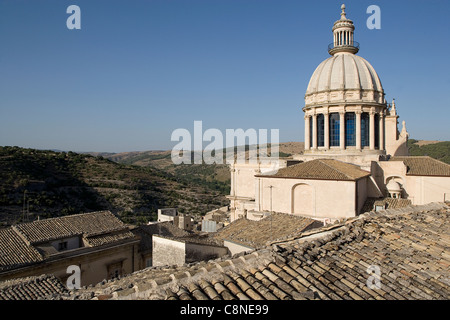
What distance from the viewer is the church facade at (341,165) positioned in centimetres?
1852

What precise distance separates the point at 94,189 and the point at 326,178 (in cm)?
3417

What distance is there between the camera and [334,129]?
25547 mm

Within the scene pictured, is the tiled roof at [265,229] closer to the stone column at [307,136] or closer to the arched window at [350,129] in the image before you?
the arched window at [350,129]

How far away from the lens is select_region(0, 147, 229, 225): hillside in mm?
33156

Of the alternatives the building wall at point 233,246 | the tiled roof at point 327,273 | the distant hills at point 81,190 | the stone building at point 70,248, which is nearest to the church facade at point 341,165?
the building wall at point 233,246

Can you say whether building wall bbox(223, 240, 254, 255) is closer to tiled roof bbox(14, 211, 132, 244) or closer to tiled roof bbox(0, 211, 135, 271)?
tiled roof bbox(0, 211, 135, 271)

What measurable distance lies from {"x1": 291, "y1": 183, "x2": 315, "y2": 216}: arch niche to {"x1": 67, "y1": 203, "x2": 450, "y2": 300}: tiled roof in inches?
449

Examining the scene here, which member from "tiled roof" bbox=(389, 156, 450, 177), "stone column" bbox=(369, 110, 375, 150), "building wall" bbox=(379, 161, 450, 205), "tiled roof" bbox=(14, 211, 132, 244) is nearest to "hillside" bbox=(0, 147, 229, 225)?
"tiled roof" bbox=(14, 211, 132, 244)

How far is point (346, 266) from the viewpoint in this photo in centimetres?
526

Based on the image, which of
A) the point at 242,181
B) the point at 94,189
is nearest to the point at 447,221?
the point at 242,181

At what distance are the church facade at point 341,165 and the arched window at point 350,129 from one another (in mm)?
74

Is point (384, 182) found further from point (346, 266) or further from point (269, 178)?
A: point (346, 266)

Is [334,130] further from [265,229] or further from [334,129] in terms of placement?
[265,229]

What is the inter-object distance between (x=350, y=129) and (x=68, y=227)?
20828mm
